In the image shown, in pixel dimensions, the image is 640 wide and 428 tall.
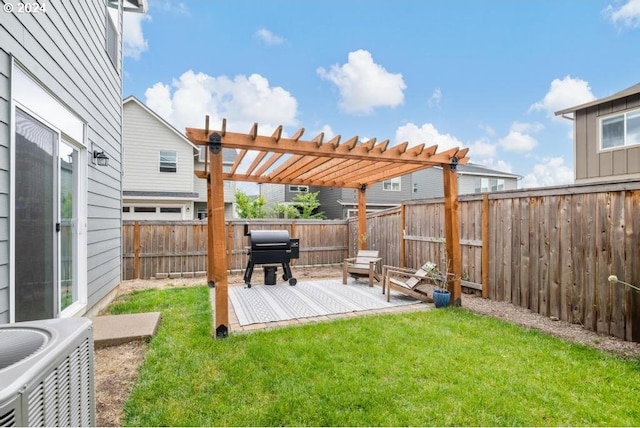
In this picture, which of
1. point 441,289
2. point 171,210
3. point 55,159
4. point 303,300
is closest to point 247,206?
point 171,210

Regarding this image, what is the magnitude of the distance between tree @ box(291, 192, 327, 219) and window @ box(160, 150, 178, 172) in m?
6.54

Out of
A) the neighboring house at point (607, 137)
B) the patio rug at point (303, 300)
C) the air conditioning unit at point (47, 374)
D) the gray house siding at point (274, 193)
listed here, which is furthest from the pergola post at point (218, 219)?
the gray house siding at point (274, 193)

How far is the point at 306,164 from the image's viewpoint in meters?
5.73

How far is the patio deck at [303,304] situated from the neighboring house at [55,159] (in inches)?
76.9

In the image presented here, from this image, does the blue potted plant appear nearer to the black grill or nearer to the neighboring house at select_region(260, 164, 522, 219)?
the black grill

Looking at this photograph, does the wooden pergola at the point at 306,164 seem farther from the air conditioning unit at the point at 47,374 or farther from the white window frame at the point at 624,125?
the white window frame at the point at 624,125

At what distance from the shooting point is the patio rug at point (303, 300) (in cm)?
463

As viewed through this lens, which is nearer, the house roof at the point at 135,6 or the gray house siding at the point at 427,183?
the house roof at the point at 135,6

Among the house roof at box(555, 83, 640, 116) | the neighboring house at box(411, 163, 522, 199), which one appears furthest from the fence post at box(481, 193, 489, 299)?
the neighboring house at box(411, 163, 522, 199)

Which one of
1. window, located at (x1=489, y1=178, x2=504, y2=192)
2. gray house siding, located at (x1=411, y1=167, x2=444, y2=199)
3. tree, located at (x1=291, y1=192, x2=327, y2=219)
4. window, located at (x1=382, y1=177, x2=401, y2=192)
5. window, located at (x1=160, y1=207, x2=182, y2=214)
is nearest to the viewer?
window, located at (x1=160, y1=207, x2=182, y2=214)

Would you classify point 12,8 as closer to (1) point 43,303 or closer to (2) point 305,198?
(1) point 43,303

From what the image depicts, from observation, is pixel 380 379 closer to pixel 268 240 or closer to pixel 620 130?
pixel 268 240

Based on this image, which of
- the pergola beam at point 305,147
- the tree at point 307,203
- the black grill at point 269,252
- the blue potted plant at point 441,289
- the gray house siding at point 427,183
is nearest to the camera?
the pergola beam at point 305,147

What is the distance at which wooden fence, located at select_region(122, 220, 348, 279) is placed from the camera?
748 centimetres
